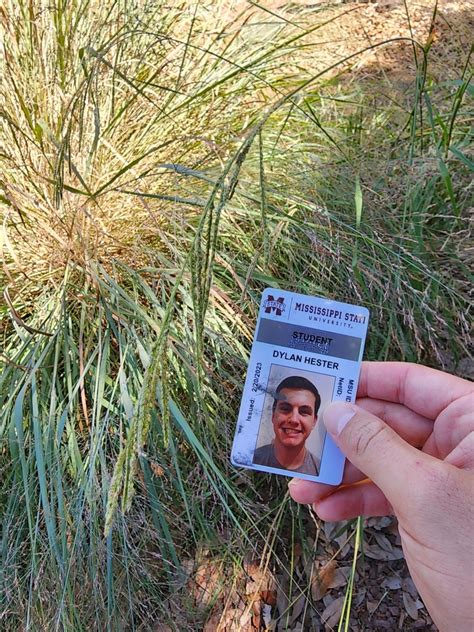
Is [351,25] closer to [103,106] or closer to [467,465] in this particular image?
[103,106]

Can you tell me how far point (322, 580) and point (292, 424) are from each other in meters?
0.62

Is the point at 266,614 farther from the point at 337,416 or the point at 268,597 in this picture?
the point at 337,416

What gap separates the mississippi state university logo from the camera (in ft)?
3.91

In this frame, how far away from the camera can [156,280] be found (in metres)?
1.69

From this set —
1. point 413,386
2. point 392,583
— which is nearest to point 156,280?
point 413,386

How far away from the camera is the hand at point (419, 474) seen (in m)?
0.88

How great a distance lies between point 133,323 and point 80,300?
18cm

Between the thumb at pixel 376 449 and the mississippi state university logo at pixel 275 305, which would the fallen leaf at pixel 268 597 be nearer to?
the thumb at pixel 376 449

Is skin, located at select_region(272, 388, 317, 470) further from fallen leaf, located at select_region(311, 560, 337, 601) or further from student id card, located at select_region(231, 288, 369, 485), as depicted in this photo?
fallen leaf, located at select_region(311, 560, 337, 601)

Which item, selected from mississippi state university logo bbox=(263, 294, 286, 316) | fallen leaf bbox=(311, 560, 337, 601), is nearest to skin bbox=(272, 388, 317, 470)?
mississippi state university logo bbox=(263, 294, 286, 316)

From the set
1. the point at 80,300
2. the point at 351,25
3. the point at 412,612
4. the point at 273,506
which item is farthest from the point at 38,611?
the point at 351,25

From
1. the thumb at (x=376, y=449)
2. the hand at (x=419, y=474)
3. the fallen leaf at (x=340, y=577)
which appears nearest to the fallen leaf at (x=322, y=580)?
the fallen leaf at (x=340, y=577)

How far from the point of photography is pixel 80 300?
1.60 meters

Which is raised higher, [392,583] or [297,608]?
[392,583]
